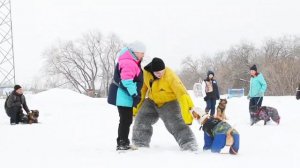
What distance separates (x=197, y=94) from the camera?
32500 mm

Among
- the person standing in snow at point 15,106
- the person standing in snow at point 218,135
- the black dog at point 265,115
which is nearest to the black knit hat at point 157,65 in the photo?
the person standing in snow at point 218,135

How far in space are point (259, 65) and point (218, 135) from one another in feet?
210

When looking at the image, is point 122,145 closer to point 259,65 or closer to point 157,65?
point 157,65

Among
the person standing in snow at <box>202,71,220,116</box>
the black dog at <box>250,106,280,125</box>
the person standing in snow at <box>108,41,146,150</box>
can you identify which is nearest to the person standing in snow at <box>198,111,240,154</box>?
the person standing in snow at <box>108,41,146,150</box>

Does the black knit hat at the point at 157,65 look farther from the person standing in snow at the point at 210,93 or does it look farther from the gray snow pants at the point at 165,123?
the person standing in snow at the point at 210,93

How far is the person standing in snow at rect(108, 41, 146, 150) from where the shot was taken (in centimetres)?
545

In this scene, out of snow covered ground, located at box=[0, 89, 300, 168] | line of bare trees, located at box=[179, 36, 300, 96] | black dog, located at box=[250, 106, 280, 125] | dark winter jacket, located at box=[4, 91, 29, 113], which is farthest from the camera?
line of bare trees, located at box=[179, 36, 300, 96]

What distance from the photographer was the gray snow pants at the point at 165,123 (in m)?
5.84

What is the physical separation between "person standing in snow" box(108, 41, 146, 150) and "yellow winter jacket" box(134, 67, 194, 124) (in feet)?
1.15

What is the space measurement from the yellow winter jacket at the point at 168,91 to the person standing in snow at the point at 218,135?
24cm

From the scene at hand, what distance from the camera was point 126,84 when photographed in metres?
5.42

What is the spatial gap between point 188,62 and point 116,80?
82.1 meters

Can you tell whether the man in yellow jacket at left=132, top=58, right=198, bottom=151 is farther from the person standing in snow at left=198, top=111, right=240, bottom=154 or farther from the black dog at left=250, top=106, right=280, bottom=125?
the black dog at left=250, top=106, right=280, bottom=125

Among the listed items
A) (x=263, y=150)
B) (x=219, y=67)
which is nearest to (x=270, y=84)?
(x=219, y=67)
